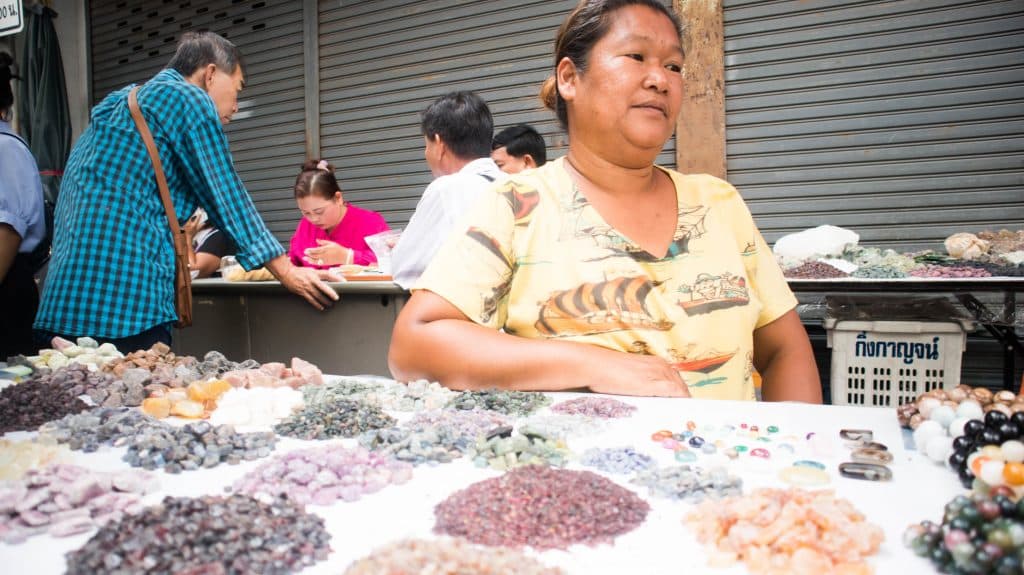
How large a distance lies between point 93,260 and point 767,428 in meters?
2.53

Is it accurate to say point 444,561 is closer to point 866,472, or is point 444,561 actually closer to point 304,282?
point 866,472

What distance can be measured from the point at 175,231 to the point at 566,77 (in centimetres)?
186

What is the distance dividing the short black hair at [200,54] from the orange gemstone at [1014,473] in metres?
3.12

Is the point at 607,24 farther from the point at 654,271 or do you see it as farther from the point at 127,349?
the point at 127,349

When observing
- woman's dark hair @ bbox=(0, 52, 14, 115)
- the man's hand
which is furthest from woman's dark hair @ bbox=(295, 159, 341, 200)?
woman's dark hair @ bbox=(0, 52, 14, 115)

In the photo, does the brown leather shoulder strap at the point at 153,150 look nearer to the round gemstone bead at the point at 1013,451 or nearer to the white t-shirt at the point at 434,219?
the white t-shirt at the point at 434,219

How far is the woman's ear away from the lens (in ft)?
5.95

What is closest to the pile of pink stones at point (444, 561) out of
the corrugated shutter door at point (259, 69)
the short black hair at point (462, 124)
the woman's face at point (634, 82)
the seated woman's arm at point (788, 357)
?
the woman's face at point (634, 82)

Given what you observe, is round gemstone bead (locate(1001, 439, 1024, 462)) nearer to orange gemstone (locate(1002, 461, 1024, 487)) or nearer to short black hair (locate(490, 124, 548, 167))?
orange gemstone (locate(1002, 461, 1024, 487))

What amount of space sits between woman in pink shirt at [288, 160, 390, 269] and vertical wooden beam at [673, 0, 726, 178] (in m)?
2.54

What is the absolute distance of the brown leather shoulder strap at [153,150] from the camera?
8.66ft

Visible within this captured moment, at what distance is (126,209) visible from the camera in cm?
265

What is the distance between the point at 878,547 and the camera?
794mm

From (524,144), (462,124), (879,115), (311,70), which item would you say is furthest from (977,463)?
(311,70)
